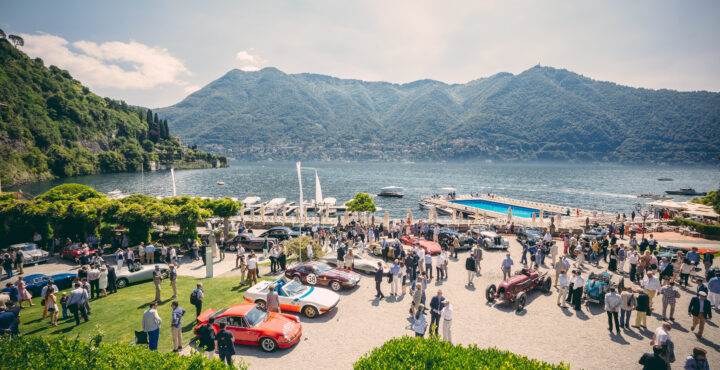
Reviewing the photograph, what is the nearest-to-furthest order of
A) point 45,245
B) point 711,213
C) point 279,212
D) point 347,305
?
point 347,305
point 45,245
point 711,213
point 279,212

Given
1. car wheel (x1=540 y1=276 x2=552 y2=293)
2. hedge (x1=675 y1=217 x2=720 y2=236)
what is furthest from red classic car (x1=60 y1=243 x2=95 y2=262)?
hedge (x1=675 y1=217 x2=720 y2=236)

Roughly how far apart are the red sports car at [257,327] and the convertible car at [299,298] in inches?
63.5

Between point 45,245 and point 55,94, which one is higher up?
point 55,94

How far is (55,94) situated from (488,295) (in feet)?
544

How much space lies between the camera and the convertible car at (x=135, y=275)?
14.9 meters

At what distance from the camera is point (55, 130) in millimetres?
105250

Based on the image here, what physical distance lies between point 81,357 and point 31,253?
19.8 metres

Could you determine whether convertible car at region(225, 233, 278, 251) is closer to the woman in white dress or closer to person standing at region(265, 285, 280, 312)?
the woman in white dress

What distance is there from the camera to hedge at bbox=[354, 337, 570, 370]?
5.91 m

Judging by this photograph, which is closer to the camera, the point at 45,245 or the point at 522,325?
the point at 522,325

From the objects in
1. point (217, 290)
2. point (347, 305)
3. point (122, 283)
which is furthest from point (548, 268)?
Result: point (122, 283)

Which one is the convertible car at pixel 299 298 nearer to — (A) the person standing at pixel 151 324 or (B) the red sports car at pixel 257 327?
(B) the red sports car at pixel 257 327

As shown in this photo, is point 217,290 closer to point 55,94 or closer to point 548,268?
point 548,268

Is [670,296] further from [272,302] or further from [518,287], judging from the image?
[272,302]
